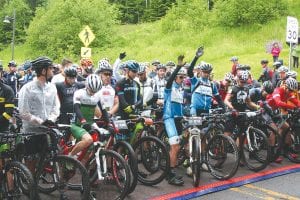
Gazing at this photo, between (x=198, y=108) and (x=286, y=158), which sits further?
(x=286, y=158)

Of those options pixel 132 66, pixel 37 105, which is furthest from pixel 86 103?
pixel 132 66

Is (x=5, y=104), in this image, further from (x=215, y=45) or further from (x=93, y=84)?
(x=215, y=45)

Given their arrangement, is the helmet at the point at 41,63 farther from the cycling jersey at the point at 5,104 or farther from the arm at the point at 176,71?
the arm at the point at 176,71

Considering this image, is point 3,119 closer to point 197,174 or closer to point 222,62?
point 197,174

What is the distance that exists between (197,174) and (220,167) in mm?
1291

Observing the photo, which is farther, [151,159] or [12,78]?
[12,78]

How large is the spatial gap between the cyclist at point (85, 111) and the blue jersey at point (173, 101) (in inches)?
57.0

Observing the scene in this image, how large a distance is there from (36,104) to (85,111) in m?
0.87

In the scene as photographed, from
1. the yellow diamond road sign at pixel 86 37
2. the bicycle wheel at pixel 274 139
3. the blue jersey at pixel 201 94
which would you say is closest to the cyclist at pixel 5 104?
the blue jersey at pixel 201 94

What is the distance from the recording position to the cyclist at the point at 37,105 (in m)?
6.46

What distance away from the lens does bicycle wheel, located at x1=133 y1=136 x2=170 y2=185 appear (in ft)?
25.6

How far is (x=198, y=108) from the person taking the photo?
9.02 metres

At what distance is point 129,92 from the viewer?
8594 millimetres

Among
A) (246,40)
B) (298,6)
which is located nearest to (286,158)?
(246,40)
